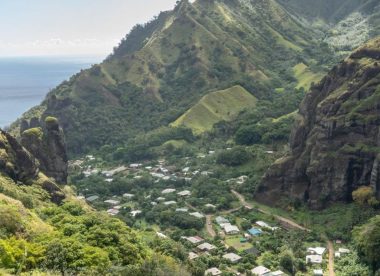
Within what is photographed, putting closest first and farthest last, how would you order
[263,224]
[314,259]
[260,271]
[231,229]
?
[260,271] → [314,259] → [231,229] → [263,224]

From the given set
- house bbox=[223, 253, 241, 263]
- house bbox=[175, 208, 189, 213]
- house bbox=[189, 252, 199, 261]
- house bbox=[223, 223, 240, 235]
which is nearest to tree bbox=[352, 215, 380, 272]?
house bbox=[223, 253, 241, 263]

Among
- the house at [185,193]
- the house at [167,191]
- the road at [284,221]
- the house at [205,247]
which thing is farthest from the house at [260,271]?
the house at [167,191]

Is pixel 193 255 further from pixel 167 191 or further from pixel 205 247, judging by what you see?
pixel 167 191

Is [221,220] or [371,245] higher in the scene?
[371,245]

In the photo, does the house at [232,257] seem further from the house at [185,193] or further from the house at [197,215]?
the house at [185,193]

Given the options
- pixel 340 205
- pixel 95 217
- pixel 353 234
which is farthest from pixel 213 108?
pixel 95 217

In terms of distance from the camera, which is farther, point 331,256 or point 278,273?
point 331,256

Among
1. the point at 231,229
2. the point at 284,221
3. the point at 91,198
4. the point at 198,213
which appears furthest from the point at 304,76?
the point at 231,229
